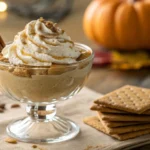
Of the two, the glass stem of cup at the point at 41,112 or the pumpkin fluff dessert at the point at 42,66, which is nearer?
the pumpkin fluff dessert at the point at 42,66

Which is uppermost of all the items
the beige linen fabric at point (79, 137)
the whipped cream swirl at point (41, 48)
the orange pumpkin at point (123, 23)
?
the orange pumpkin at point (123, 23)

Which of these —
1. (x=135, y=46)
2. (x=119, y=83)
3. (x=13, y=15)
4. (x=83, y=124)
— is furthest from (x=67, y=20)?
(x=83, y=124)

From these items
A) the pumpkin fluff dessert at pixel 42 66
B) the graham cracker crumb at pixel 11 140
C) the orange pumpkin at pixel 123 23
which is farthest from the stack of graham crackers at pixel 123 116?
the orange pumpkin at pixel 123 23

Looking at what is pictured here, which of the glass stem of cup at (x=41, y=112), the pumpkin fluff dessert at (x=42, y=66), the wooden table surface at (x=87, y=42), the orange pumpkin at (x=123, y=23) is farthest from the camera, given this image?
the orange pumpkin at (x=123, y=23)

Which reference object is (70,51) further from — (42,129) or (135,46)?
(135,46)

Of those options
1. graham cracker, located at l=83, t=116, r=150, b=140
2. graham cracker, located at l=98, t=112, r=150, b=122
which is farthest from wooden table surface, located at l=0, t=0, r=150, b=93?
graham cracker, located at l=98, t=112, r=150, b=122

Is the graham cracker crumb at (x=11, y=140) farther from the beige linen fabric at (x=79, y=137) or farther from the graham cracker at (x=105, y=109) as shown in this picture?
the graham cracker at (x=105, y=109)

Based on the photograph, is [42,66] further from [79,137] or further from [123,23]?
[123,23]
